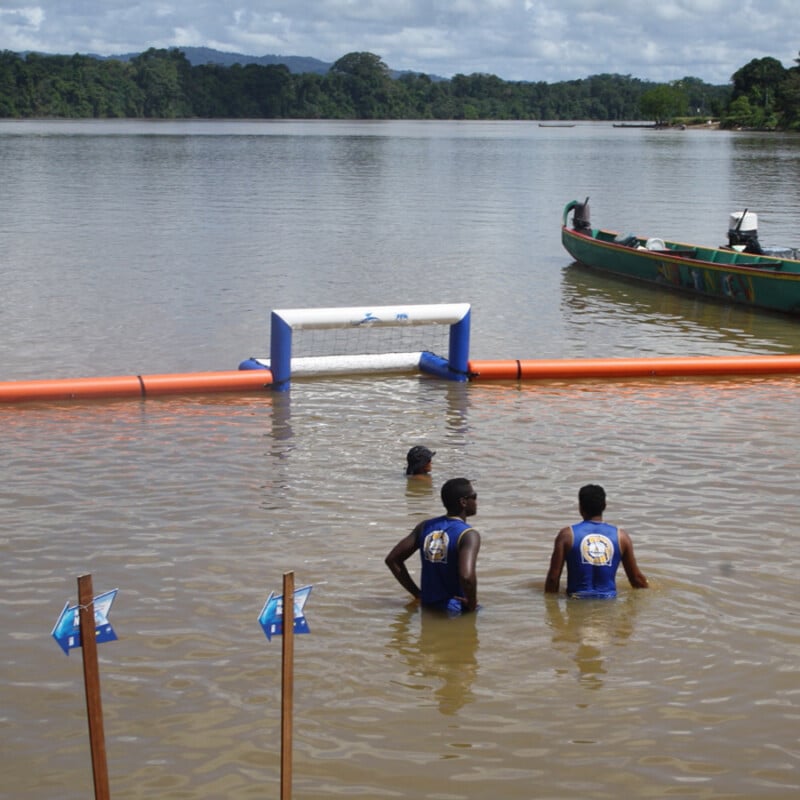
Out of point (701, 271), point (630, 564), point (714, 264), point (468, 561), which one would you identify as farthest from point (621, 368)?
point (468, 561)

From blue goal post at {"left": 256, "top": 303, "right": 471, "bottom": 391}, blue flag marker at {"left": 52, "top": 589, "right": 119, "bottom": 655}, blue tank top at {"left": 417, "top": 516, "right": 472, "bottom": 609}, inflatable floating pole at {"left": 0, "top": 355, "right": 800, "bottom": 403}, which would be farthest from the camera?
blue goal post at {"left": 256, "top": 303, "right": 471, "bottom": 391}

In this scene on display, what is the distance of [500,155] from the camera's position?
9675cm

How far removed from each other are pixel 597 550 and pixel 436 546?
1162mm

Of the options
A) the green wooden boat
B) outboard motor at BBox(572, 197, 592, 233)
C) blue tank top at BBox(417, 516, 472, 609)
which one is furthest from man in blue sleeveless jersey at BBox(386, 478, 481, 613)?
outboard motor at BBox(572, 197, 592, 233)

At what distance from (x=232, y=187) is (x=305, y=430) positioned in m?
41.6

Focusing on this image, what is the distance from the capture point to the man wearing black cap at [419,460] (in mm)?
11672

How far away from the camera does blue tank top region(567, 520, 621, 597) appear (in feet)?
26.8

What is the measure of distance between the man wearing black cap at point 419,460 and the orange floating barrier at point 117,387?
458 cm

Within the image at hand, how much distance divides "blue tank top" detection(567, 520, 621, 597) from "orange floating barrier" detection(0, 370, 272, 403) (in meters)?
8.01

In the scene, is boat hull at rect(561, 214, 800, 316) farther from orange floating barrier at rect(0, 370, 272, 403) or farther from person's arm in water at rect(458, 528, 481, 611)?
person's arm in water at rect(458, 528, 481, 611)

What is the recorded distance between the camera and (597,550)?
8.24m

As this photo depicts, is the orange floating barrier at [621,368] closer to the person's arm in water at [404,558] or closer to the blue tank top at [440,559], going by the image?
the person's arm in water at [404,558]

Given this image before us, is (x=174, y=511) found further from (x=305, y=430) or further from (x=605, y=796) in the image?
(x=605, y=796)

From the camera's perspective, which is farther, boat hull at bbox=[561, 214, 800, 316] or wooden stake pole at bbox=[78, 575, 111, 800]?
boat hull at bbox=[561, 214, 800, 316]
